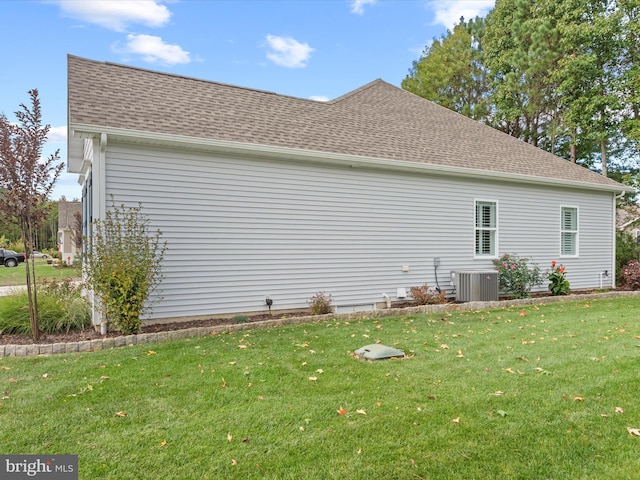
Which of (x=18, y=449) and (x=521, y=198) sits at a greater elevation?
(x=521, y=198)

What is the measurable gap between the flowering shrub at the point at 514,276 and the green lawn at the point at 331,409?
13.4 ft

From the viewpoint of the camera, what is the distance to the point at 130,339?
219 inches

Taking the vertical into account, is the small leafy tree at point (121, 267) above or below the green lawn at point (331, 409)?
above

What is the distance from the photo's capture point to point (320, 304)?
7625 mm

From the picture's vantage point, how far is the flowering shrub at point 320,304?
24.9ft

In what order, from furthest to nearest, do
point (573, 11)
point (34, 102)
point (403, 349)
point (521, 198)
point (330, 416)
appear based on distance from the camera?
1. point (573, 11)
2. point (521, 198)
3. point (34, 102)
4. point (403, 349)
5. point (330, 416)

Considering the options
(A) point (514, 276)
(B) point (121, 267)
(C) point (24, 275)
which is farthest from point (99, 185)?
(C) point (24, 275)

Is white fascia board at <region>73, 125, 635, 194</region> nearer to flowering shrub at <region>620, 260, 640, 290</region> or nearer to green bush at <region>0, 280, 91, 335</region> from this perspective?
green bush at <region>0, 280, 91, 335</region>

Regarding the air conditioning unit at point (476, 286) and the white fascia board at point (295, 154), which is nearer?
the white fascia board at point (295, 154)

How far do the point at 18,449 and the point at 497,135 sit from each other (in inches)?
523

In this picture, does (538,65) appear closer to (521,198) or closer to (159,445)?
(521,198)

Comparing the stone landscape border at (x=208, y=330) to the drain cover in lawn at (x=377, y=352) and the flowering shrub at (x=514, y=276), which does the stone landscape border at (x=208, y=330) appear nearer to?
the flowering shrub at (x=514, y=276)

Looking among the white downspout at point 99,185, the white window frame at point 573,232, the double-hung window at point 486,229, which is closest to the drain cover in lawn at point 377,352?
the white downspout at point 99,185

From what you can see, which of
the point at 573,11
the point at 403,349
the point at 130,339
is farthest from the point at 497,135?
the point at 130,339
